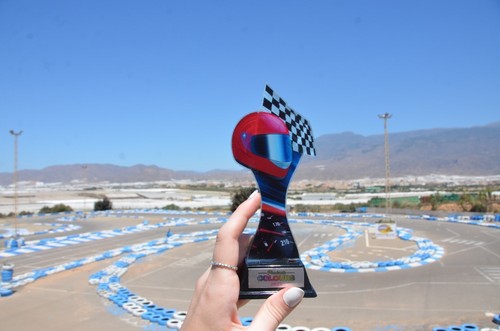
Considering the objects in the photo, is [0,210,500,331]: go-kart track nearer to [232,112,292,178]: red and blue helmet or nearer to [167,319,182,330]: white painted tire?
[167,319,182,330]: white painted tire

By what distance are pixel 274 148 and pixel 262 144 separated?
0.13 metres

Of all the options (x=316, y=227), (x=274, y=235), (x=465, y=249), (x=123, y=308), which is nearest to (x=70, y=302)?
(x=123, y=308)

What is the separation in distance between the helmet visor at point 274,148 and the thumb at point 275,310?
1.45 metres

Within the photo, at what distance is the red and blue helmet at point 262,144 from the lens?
12.7ft

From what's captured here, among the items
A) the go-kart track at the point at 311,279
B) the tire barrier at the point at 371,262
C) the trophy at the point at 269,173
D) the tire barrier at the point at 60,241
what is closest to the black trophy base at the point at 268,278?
the trophy at the point at 269,173

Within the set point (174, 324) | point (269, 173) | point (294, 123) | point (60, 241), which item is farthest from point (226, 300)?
point (60, 241)

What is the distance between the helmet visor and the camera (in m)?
3.87

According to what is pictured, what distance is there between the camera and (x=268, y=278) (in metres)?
3.53

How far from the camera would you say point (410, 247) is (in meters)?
24.4

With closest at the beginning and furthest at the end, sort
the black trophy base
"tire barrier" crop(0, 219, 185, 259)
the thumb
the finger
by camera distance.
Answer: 1. the thumb
2. the finger
3. the black trophy base
4. "tire barrier" crop(0, 219, 185, 259)

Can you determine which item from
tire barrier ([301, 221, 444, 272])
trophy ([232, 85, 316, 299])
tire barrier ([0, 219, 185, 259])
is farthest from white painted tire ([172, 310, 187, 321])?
tire barrier ([0, 219, 185, 259])

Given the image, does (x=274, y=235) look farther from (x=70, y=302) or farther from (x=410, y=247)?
(x=410, y=247)

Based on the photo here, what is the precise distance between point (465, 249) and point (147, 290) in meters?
18.2

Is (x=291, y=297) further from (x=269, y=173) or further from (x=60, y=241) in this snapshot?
(x=60, y=241)
